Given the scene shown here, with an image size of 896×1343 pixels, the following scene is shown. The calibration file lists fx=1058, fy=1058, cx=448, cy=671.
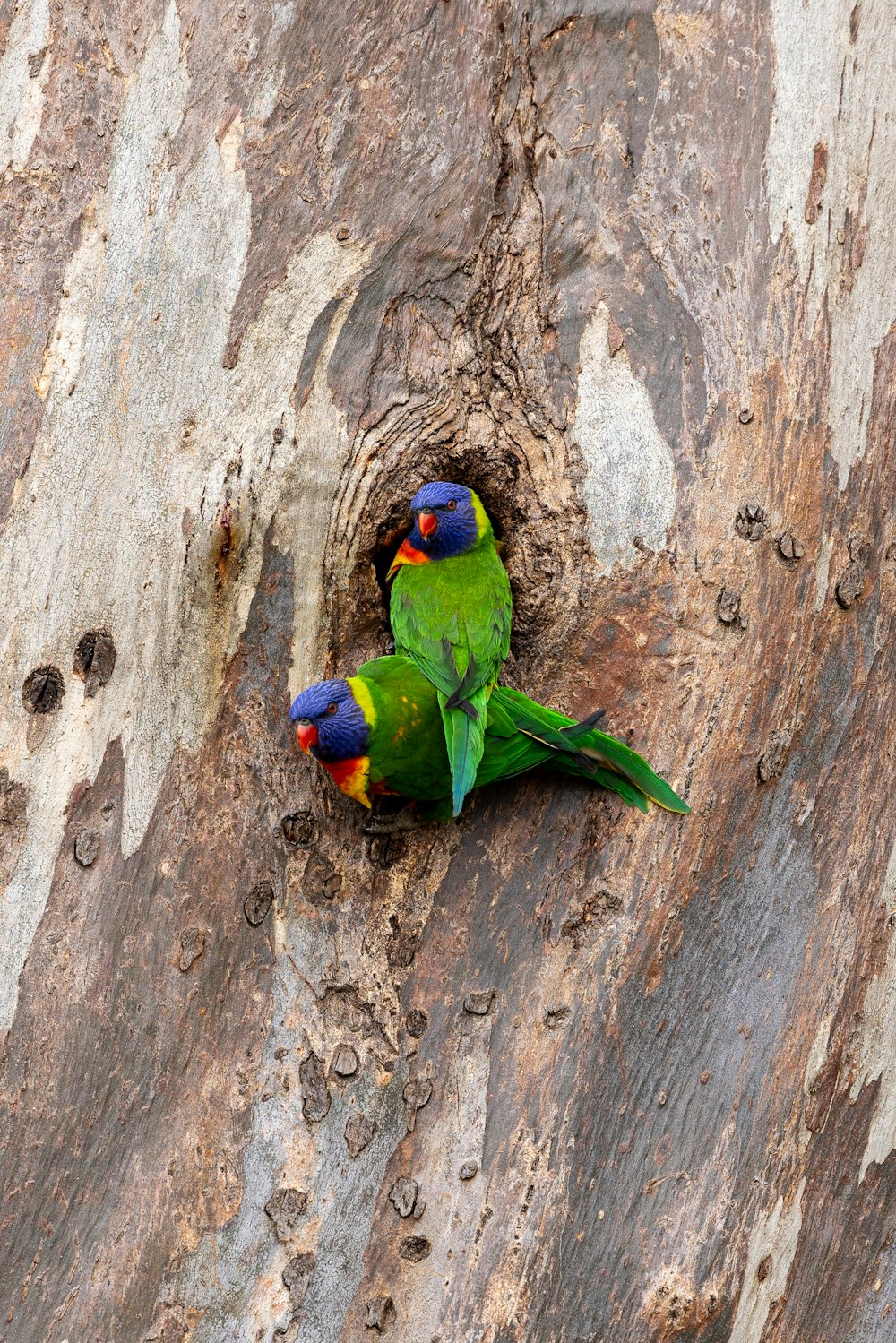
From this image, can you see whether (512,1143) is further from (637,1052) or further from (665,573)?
(665,573)

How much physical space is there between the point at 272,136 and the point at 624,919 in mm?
2407

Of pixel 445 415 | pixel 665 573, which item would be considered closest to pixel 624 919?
pixel 665 573

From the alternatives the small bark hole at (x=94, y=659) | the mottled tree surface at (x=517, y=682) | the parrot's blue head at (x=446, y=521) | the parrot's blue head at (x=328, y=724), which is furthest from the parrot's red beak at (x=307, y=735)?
the parrot's blue head at (x=446, y=521)

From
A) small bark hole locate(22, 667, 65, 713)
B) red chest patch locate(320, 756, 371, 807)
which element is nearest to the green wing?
red chest patch locate(320, 756, 371, 807)

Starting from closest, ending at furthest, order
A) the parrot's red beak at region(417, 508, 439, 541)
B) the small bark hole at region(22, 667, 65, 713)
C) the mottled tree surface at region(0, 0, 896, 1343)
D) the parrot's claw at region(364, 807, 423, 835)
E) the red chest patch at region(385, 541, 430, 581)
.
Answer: the mottled tree surface at region(0, 0, 896, 1343) → the small bark hole at region(22, 667, 65, 713) → the parrot's claw at region(364, 807, 423, 835) → the parrot's red beak at region(417, 508, 439, 541) → the red chest patch at region(385, 541, 430, 581)

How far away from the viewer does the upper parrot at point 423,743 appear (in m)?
2.84

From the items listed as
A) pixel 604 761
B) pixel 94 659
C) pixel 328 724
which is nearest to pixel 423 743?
pixel 328 724

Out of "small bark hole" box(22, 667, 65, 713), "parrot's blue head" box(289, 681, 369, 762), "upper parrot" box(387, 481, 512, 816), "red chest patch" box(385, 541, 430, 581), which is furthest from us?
"red chest patch" box(385, 541, 430, 581)

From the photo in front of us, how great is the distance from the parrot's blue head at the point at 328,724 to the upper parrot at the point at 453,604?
276 millimetres

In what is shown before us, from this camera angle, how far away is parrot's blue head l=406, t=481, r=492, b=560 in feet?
10.7

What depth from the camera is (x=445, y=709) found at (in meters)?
3.12

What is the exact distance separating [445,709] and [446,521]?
2.12 ft

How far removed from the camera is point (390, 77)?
312cm

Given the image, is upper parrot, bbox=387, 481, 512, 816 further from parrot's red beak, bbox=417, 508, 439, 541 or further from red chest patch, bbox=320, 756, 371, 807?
red chest patch, bbox=320, 756, 371, 807
